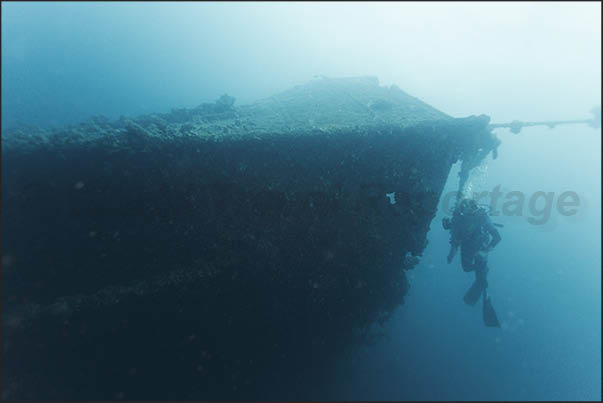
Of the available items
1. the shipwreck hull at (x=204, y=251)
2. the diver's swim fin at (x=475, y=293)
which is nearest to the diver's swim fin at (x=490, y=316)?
the diver's swim fin at (x=475, y=293)

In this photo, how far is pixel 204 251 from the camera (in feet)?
20.4

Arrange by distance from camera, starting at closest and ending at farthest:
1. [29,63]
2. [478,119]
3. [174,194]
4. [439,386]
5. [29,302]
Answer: [29,302] < [174,194] < [478,119] < [439,386] < [29,63]

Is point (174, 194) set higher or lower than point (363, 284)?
higher

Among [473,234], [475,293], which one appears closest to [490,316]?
[475,293]

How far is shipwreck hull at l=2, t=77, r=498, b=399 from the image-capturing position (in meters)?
4.63

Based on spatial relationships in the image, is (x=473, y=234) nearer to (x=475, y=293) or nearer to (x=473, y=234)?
(x=473, y=234)

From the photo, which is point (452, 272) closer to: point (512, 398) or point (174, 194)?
point (512, 398)

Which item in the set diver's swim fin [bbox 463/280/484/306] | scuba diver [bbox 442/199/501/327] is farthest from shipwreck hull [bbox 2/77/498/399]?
diver's swim fin [bbox 463/280/484/306]

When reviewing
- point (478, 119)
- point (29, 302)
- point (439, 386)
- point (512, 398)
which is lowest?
point (512, 398)

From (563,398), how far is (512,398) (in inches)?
233

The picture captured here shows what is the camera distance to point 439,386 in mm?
12633

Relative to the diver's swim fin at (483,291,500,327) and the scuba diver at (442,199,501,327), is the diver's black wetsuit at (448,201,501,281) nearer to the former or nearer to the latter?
the scuba diver at (442,199,501,327)

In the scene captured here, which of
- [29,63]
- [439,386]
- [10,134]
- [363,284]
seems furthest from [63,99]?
[439,386]

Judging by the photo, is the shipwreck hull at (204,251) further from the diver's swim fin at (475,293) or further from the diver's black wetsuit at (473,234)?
the diver's swim fin at (475,293)
